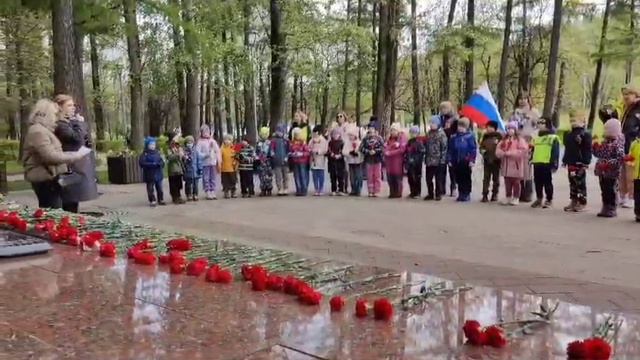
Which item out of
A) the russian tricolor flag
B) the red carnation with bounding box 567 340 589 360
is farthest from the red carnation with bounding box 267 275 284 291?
the russian tricolor flag

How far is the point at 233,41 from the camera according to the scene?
25.7 metres

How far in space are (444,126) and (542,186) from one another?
8.00 ft

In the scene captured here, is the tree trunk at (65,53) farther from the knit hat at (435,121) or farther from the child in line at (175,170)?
the knit hat at (435,121)

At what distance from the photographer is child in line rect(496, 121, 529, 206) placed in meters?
11.3

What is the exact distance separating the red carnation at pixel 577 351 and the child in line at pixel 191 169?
11.0 meters

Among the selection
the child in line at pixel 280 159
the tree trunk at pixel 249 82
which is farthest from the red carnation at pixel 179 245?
the tree trunk at pixel 249 82

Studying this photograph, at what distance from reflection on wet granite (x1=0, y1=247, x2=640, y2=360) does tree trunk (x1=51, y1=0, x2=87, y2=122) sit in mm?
9904

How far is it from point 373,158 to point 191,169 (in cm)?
358

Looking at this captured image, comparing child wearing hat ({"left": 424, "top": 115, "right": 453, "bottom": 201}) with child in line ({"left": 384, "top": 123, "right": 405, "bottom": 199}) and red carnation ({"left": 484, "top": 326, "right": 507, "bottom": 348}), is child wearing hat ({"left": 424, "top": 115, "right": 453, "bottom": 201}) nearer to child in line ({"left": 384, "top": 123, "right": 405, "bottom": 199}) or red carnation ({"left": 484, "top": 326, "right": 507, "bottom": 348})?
child in line ({"left": 384, "top": 123, "right": 405, "bottom": 199})

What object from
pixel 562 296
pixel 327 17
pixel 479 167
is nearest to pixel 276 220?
pixel 562 296

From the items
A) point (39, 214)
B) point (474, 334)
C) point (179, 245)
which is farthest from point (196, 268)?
point (39, 214)

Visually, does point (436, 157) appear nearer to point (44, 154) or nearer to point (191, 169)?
point (191, 169)

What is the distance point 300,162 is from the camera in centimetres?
1345

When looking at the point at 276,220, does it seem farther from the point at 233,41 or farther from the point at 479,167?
the point at 233,41
